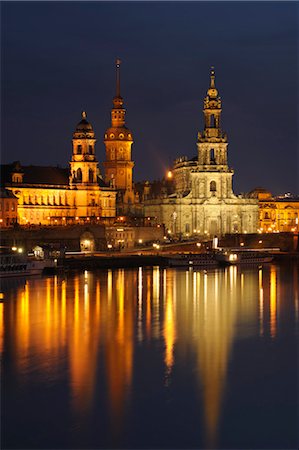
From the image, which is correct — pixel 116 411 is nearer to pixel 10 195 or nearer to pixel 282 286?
pixel 282 286

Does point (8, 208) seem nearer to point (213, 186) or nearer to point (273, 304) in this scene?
point (213, 186)

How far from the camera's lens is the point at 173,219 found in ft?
358

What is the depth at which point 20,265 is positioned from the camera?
227ft

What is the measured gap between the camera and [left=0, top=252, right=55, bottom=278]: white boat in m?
67.1

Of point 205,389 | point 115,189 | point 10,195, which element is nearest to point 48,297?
point 205,389

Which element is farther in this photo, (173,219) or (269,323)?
(173,219)

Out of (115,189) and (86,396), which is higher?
(115,189)

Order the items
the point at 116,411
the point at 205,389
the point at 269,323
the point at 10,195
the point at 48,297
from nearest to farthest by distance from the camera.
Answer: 1. the point at 116,411
2. the point at 205,389
3. the point at 269,323
4. the point at 48,297
5. the point at 10,195

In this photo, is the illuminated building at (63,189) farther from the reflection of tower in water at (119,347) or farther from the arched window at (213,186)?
the reflection of tower in water at (119,347)

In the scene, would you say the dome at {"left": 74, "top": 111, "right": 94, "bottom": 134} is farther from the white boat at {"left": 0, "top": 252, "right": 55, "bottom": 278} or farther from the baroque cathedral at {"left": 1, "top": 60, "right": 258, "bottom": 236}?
the white boat at {"left": 0, "top": 252, "right": 55, "bottom": 278}

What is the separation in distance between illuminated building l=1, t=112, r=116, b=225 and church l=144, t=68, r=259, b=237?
12404 millimetres

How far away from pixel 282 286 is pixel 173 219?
1827 inches

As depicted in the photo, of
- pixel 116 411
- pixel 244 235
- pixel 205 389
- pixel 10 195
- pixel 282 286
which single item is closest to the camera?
pixel 116 411

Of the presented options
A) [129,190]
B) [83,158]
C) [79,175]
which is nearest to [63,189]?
[79,175]
